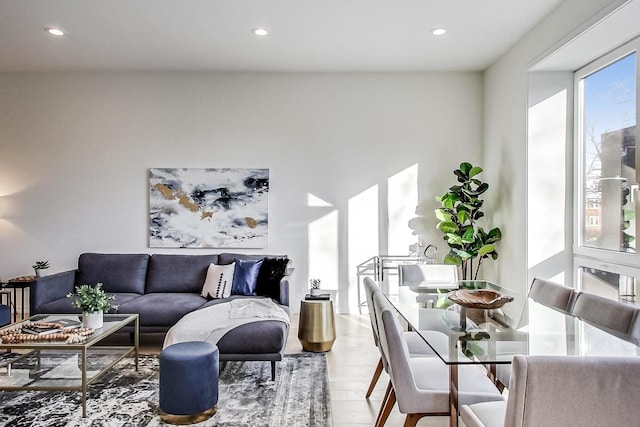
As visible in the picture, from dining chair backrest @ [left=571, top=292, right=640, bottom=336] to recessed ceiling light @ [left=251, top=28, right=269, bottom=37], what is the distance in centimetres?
335

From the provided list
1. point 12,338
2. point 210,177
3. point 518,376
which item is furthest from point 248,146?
point 518,376

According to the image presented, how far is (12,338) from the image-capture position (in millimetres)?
2809

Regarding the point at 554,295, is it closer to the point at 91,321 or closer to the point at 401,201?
the point at 401,201

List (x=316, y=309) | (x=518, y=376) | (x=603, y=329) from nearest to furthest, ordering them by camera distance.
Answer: (x=518, y=376), (x=603, y=329), (x=316, y=309)

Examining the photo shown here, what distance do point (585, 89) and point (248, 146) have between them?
354 cm

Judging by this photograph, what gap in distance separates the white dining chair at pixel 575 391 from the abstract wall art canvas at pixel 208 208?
166 inches

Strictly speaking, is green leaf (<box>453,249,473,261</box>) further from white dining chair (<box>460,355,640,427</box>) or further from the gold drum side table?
white dining chair (<box>460,355,640,427</box>)

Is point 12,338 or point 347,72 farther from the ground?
point 347,72

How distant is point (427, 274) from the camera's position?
3627 millimetres

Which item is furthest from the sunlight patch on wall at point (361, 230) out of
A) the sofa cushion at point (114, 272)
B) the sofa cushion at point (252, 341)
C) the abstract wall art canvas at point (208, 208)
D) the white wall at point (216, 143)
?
the sofa cushion at point (114, 272)

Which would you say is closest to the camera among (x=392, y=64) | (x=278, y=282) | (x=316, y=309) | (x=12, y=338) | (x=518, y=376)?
(x=518, y=376)

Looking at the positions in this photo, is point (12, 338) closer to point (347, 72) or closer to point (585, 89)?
point (347, 72)

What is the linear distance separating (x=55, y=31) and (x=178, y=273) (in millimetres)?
2571

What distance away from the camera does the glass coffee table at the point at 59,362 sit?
267 cm
